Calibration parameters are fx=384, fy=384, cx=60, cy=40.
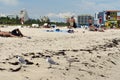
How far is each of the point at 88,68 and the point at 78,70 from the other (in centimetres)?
88

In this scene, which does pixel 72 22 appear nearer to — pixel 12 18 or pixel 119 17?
pixel 119 17

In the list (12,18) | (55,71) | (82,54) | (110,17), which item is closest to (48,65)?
(55,71)

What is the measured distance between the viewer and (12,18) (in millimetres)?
→ 53938

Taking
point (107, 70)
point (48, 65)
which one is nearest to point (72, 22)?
point (107, 70)

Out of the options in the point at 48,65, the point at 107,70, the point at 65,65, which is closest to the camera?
the point at 48,65

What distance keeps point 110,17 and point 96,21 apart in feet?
6.65

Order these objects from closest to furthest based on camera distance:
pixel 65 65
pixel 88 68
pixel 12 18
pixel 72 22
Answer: pixel 65 65
pixel 88 68
pixel 72 22
pixel 12 18

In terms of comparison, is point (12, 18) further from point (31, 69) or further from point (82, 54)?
point (31, 69)

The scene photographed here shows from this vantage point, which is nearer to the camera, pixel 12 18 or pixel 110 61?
pixel 110 61

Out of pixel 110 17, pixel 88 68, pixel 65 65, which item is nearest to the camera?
pixel 65 65

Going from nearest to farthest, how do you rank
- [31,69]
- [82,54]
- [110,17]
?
[31,69]
[82,54]
[110,17]

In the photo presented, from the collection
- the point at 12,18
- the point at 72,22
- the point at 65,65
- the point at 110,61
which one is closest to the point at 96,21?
the point at 12,18

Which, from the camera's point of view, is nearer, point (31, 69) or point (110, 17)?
point (31, 69)

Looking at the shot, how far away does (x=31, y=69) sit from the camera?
320 inches
